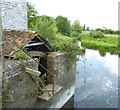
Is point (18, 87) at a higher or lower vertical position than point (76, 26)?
lower

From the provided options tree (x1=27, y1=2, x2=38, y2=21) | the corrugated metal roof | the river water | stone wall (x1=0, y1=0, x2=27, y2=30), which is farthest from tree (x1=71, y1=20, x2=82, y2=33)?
the corrugated metal roof

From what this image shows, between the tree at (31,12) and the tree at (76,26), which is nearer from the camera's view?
the tree at (31,12)

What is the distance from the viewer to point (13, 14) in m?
12.5

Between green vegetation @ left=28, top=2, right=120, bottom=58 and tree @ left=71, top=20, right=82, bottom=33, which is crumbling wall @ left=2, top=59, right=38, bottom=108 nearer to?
green vegetation @ left=28, top=2, right=120, bottom=58

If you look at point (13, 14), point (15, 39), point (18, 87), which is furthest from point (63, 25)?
point (18, 87)

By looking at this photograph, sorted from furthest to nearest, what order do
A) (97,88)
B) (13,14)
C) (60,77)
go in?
(97,88)
(13,14)
(60,77)

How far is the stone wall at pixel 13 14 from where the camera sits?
1172cm

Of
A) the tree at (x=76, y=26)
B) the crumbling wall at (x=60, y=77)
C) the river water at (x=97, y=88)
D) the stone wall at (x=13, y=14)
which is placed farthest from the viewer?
the tree at (x=76, y=26)

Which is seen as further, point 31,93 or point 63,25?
point 63,25

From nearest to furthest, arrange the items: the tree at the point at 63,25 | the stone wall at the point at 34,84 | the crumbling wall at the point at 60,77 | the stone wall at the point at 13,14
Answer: the stone wall at the point at 34,84 → the crumbling wall at the point at 60,77 → the stone wall at the point at 13,14 → the tree at the point at 63,25

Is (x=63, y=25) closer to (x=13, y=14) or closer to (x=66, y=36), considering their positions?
(x=66, y=36)

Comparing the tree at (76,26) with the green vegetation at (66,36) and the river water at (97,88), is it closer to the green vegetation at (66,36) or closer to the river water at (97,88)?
the green vegetation at (66,36)

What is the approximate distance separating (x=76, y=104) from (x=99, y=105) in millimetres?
1285

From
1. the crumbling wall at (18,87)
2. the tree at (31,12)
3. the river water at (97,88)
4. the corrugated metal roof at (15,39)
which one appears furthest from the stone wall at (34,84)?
the tree at (31,12)
